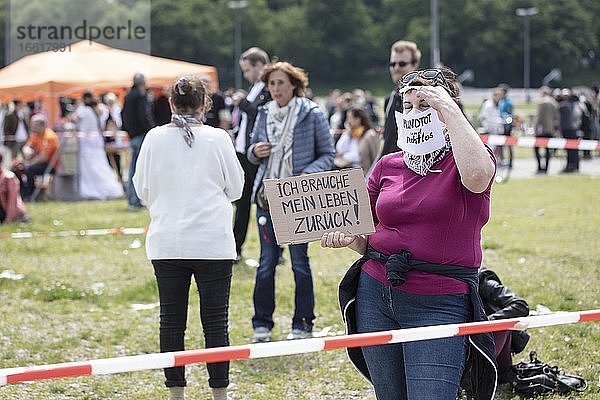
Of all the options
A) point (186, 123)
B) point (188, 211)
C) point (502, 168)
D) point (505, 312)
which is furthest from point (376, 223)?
point (502, 168)

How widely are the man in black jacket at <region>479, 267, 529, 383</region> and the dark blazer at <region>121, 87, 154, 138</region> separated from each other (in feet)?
31.1

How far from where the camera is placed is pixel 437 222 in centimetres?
363

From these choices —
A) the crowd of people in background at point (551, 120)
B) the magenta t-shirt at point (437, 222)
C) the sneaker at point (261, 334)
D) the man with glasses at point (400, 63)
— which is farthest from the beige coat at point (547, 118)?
the magenta t-shirt at point (437, 222)

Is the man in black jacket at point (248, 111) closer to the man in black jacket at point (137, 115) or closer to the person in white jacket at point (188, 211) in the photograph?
the person in white jacket at point (188, 211)

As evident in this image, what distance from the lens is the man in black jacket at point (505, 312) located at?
18.1 ft

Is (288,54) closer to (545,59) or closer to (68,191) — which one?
(545,59)

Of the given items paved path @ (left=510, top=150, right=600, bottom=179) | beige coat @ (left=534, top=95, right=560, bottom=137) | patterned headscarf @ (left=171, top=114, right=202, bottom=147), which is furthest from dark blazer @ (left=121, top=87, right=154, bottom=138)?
beige coat @ (left=534, top=95, right=560, bottom=137)

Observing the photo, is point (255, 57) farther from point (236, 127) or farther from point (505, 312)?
point (236, 127)

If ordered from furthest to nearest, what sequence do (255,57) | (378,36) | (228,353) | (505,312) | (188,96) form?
(378,36), (255,57), (505,312), (188,96), (228,353)

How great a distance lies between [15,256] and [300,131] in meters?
5.03

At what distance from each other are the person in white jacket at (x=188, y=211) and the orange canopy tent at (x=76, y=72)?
14.1 metres

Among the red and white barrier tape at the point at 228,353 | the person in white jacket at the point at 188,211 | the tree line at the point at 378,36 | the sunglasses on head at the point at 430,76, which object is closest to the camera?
the red and white barrier tape at the point at 228,353

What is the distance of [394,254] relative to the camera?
12.1 ft

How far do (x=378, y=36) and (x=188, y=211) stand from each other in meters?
104
